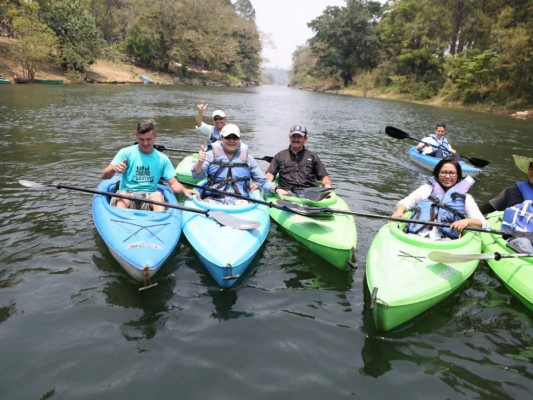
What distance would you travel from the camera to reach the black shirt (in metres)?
5.83

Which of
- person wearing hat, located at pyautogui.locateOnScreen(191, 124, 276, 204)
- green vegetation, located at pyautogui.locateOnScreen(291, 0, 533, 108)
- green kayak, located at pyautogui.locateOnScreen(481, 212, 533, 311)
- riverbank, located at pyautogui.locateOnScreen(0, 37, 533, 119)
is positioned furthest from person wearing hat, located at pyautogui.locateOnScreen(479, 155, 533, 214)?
green vegetation, located at pyautogui.locateOnScreen(291, 0, 533, 108)

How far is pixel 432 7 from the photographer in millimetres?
36281

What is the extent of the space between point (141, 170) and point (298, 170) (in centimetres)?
225

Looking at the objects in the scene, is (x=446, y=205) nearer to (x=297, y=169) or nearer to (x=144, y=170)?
(x=297, y=169)

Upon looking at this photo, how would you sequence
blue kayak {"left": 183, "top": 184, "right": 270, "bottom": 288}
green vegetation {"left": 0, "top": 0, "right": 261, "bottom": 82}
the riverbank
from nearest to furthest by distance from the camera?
blue kayak {"left": 183, "top": 184, "right": 270, "bottom": 288}, the riverbank, green vegetation {"left": 0, "top": 0, "right": 261, "bottom": 82}

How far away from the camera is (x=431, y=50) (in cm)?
3731

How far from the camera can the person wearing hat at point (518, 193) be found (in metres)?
4.56

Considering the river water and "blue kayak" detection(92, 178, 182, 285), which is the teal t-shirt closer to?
"blue kayak" detection(92, 178, 182, 285)

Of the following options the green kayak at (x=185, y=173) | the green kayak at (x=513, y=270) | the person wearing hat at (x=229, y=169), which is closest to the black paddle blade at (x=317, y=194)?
the person wearing hat at (x=229, y=169)

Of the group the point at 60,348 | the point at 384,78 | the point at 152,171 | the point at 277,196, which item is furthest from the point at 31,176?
the point at 384,78

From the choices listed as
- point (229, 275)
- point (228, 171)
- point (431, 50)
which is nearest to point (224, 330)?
point (229, 275)

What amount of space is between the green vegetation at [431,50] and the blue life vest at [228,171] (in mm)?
26682

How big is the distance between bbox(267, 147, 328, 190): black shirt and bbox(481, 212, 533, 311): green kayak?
92.2 inches

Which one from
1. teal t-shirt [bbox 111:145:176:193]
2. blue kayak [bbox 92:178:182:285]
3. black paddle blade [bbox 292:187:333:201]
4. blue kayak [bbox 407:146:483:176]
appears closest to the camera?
blue kayak [bbox 92:178:182:285]
